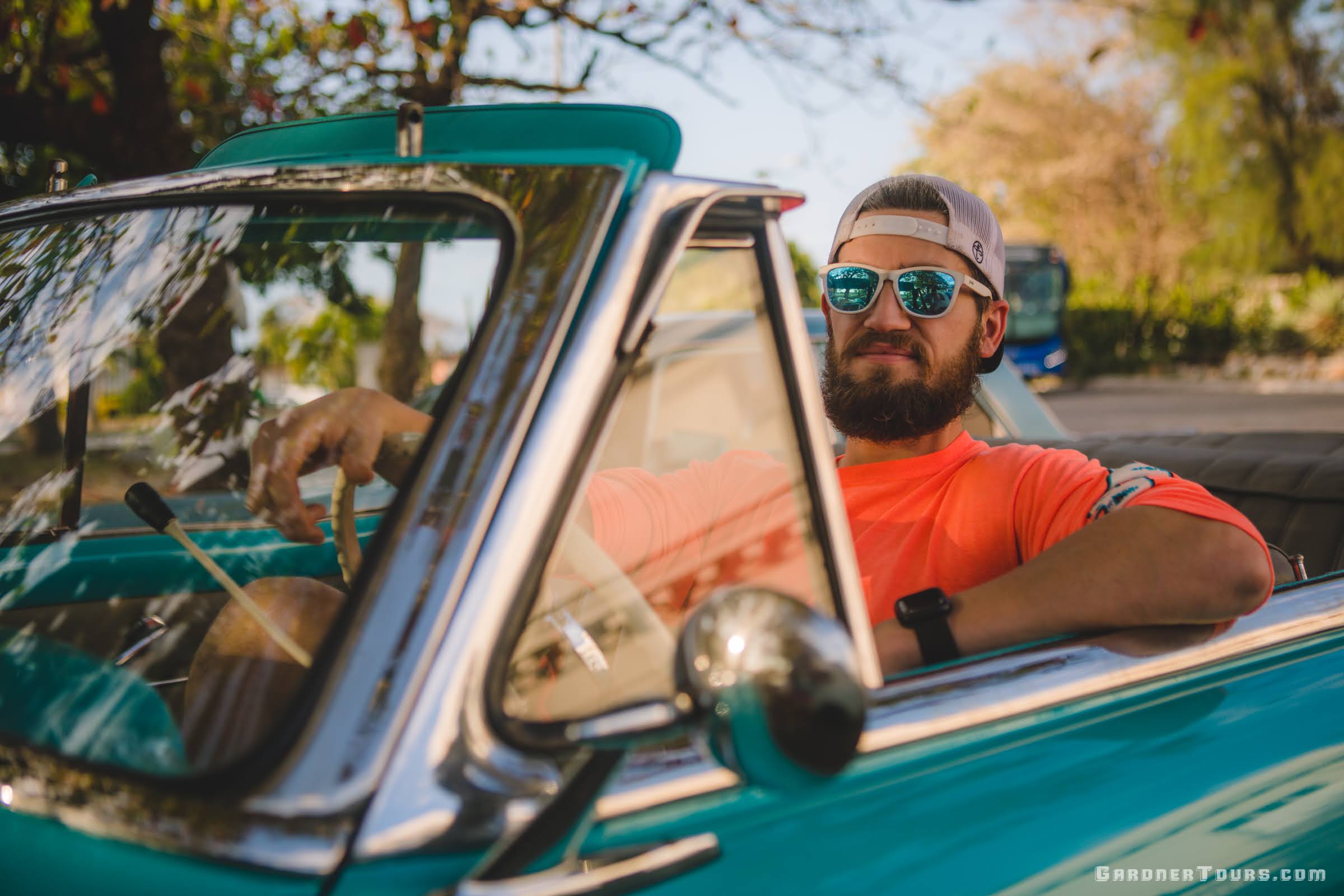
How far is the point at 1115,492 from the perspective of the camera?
5.18 ft

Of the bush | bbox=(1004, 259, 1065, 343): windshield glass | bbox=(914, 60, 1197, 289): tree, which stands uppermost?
bbox=(914, 60, 1197, 289): tree

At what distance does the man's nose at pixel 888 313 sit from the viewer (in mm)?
1796

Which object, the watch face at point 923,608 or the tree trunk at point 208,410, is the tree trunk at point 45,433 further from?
the watch face at point 923,608

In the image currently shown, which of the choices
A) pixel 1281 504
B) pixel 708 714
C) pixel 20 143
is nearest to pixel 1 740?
A: pixel 708 714

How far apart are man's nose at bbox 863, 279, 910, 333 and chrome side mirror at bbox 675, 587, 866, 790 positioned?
103 centimetres

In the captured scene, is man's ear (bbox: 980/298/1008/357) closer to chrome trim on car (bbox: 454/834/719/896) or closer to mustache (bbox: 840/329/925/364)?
mustache (bbox: 840/329/925/364)

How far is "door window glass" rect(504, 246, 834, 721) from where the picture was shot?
3.53 feet

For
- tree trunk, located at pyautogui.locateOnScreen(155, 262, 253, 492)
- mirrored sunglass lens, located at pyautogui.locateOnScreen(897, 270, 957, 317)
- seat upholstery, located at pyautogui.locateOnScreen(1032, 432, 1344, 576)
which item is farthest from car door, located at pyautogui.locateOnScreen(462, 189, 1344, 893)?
seat upholstery, located at pyautogui.locateOnScreen(1032, 432, 1344, 576)

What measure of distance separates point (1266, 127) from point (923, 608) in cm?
3167

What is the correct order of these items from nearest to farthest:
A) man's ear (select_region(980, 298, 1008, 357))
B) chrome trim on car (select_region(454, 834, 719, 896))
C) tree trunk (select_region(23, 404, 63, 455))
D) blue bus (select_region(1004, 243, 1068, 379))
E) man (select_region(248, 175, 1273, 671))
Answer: chrome trim on car (select_region(454, 834, 719, 896)) < man (select_region(248, 175, 1273, 671)) < tree trunk (select_region(23, 404, 63, 455)) < man's ear (select_region(980, 298, 1008, 357)) < blue bus (select_region(1004, 243, 1068, 379))

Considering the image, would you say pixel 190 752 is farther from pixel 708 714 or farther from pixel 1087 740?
pixel 1087 740

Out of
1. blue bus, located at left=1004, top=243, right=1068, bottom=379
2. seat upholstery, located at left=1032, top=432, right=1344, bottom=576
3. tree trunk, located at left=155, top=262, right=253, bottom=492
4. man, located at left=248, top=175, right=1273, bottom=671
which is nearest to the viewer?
man, located at left=248, top=175, right=1273, bottom=671

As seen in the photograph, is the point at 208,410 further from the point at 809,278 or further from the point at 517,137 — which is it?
the point at 809,278

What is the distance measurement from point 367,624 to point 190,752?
26cm
